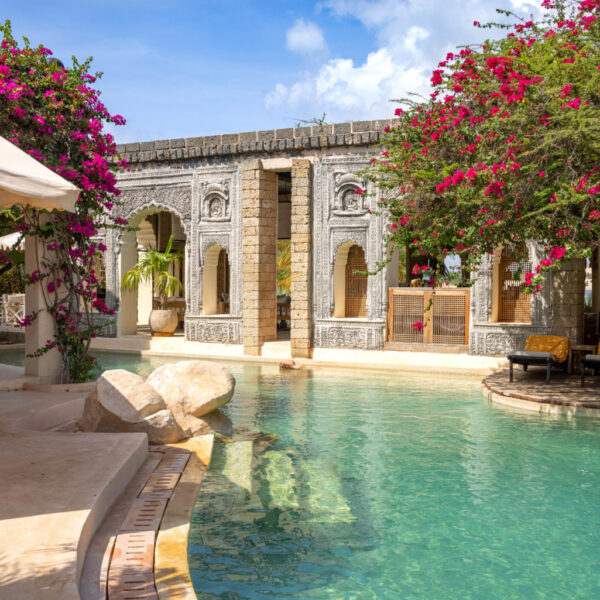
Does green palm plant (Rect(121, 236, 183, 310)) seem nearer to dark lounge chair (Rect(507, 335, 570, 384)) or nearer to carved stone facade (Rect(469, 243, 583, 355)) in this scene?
carved stone facade (Rect(469, 243, 583, 355))

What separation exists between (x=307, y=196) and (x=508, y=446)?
813 centimetres

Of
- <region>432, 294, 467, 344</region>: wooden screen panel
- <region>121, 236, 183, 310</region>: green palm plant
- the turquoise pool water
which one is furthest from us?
<region>121, 236, 183, 310</region>: green palm plant

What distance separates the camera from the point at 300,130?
14.1 meters

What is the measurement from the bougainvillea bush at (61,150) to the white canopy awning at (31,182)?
347cm

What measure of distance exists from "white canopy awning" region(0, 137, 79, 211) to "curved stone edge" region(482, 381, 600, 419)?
6654mm

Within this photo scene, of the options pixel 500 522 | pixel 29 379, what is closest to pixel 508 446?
pixel 500 522

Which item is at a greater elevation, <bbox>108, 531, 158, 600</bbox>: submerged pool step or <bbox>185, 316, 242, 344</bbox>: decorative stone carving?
<bbox>185, 316, 242, 344</bbox>: decorative stone carving

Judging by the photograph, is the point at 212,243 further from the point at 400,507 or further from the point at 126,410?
the point at 400,507

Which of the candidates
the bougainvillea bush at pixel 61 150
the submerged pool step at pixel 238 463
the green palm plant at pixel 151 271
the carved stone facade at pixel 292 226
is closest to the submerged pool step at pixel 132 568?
the submerged pool step at pixel 238 463

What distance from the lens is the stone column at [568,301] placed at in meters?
11.8

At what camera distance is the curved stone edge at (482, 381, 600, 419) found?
841cm

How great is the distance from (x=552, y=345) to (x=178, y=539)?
836 cm

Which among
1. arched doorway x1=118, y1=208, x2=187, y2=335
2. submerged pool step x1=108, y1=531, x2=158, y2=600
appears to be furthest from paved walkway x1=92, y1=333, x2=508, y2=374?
submerged pool step x1=108, y1=531, x2=158, y2=600

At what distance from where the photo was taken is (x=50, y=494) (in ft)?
13.3
